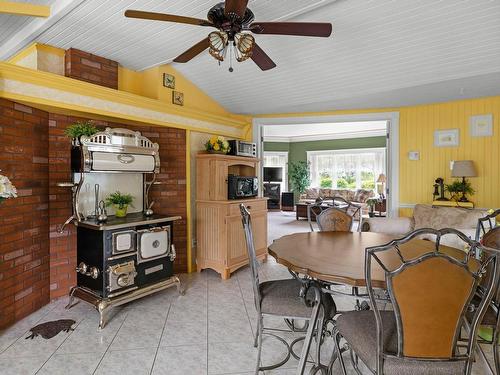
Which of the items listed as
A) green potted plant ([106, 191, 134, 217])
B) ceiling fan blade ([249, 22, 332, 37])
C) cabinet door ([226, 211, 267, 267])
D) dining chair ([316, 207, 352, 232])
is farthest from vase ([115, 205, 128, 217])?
ceiling fan blade ([249, 22, 332, 37])

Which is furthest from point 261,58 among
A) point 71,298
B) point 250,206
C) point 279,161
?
point 279,161

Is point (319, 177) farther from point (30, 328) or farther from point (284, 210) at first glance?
point (30, 328)

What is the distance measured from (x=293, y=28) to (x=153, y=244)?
2.23 meters

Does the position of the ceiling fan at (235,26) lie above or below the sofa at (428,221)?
above

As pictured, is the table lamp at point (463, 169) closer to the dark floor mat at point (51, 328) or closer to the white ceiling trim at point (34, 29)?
the white ceiling trim at point (34, 29)

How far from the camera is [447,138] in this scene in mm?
4215

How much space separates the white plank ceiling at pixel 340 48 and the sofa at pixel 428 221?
1.45 meters

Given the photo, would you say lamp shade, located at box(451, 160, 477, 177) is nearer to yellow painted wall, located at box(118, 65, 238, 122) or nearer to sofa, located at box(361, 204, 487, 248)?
sofa, located at box(361, 204, 487, 248)

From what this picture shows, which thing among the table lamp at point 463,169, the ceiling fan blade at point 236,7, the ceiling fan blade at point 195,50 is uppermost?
the ceiling fan blade at point 236,7

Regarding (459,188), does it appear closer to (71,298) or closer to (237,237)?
(237,237)

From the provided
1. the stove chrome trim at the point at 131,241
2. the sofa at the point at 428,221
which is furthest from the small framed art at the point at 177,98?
the sofa at the point at 428,221

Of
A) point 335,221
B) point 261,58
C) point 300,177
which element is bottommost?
point 335,221

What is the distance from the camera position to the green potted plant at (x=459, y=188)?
159 inches

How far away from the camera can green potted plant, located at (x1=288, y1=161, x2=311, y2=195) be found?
10430 millimetres
